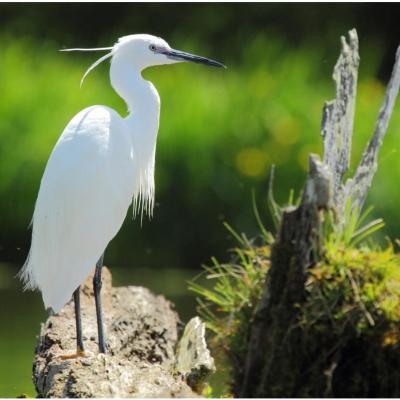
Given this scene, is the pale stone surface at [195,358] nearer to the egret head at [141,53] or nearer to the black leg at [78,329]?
the black leg at [78,329]

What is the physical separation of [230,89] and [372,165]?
18.4ft

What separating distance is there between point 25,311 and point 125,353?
105 inches

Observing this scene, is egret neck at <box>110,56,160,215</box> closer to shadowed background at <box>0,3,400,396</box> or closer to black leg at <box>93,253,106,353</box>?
black leg at <box>93,253,106,353</box>

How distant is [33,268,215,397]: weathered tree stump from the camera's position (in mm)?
3059

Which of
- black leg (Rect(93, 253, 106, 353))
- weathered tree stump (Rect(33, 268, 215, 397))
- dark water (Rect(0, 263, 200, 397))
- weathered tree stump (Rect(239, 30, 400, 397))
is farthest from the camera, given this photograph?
dark water (Rect(0, 263, 200, 397))

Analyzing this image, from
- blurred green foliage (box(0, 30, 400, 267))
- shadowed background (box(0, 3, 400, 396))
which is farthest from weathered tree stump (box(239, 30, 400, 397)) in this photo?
blurred green foliage (box(0, 30, 400, 267))

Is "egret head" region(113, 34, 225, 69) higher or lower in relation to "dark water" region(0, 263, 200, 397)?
higher

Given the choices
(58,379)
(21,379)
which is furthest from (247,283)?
(21,379)

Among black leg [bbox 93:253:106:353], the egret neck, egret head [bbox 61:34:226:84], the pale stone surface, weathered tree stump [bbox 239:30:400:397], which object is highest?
egret head [bbox 61:34:226:84]

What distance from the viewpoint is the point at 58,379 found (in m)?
3.22

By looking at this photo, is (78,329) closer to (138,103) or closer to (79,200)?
(79,200)

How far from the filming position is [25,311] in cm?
670

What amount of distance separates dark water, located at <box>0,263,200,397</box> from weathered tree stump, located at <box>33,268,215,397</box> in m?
0.61

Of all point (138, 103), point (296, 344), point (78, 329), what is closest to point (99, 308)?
point (78, 329)
